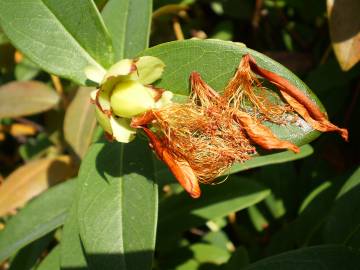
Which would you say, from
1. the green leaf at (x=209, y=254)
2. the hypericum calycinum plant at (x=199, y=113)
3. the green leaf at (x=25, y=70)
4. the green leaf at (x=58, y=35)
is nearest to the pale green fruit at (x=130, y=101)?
the hypericum calycinum plant at (x=199, y=113)

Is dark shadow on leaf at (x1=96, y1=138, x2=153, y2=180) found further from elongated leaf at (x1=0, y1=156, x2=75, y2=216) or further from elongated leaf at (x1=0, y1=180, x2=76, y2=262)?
elongated leaf at (x1=0, y1=156, x2=75, y2=216)

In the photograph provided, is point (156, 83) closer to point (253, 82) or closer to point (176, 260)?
point (253, 82)

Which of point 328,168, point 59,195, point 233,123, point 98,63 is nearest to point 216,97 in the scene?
point 233,123

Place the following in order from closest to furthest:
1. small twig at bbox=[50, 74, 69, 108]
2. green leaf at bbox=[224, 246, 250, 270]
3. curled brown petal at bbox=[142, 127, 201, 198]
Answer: curled brown petal at bbox=[142, 127, 201, 198] → green leaf at bbox=[224, 246, 250, 270] → small twig at bbox=[50, 74, 69, 108]

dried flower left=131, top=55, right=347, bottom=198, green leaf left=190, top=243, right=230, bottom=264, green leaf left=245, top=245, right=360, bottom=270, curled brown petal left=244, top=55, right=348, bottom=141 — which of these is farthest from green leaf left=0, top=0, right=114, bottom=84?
green leaf left=190, top=243, right=230, bottom=264

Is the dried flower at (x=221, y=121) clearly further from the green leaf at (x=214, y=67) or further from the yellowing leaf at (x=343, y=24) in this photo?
the yellowing leaf at (x=343, y=24)

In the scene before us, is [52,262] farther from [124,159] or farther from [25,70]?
[25,70]

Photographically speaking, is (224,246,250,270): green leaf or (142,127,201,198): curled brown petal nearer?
(142,127,201,198): curled brown petal
